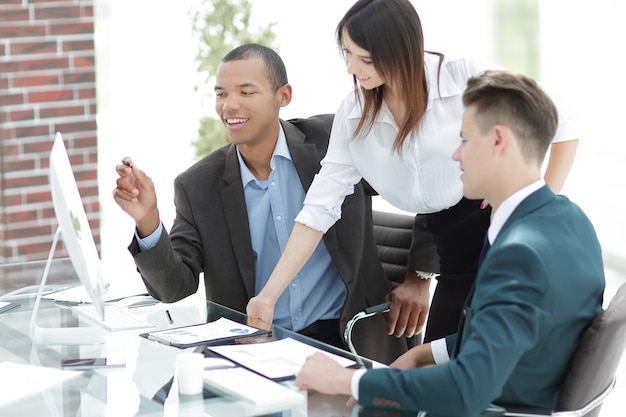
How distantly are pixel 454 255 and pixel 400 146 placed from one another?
415mm

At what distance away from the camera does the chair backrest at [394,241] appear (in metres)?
2.91

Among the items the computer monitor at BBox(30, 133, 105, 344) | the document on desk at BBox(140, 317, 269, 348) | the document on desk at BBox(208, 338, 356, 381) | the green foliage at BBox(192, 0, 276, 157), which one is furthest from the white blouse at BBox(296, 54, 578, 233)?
the green foliage at BBox(192, 0, 276, 157)

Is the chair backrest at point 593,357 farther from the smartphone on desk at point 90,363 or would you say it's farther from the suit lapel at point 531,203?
the smartphone on desk at point 90,363

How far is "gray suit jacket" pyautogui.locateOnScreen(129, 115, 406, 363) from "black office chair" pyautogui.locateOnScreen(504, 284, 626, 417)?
3.34 ft

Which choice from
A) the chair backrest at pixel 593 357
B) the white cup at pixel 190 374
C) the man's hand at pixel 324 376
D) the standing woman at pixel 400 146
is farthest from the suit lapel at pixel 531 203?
the standing woman at pixel 400 146

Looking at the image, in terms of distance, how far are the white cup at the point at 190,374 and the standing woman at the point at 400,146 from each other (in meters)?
0.62

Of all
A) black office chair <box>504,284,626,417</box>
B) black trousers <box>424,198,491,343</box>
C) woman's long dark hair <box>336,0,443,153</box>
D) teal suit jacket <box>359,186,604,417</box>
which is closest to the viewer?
teal suit jacket <box>359,186,604,417</box>

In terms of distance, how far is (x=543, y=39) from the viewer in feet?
18.0

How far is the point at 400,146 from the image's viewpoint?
2.44 metres

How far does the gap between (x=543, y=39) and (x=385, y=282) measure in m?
3.15

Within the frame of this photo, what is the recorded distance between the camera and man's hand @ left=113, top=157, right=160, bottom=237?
2.36 metres

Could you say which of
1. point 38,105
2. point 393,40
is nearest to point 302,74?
point 38,105

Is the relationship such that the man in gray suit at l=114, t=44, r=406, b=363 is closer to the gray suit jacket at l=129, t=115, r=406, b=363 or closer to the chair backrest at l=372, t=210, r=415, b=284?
the gray suit jacket at l=129, t=115, r=406, b=363

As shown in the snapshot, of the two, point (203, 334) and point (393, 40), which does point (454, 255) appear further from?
point (203, 334)
